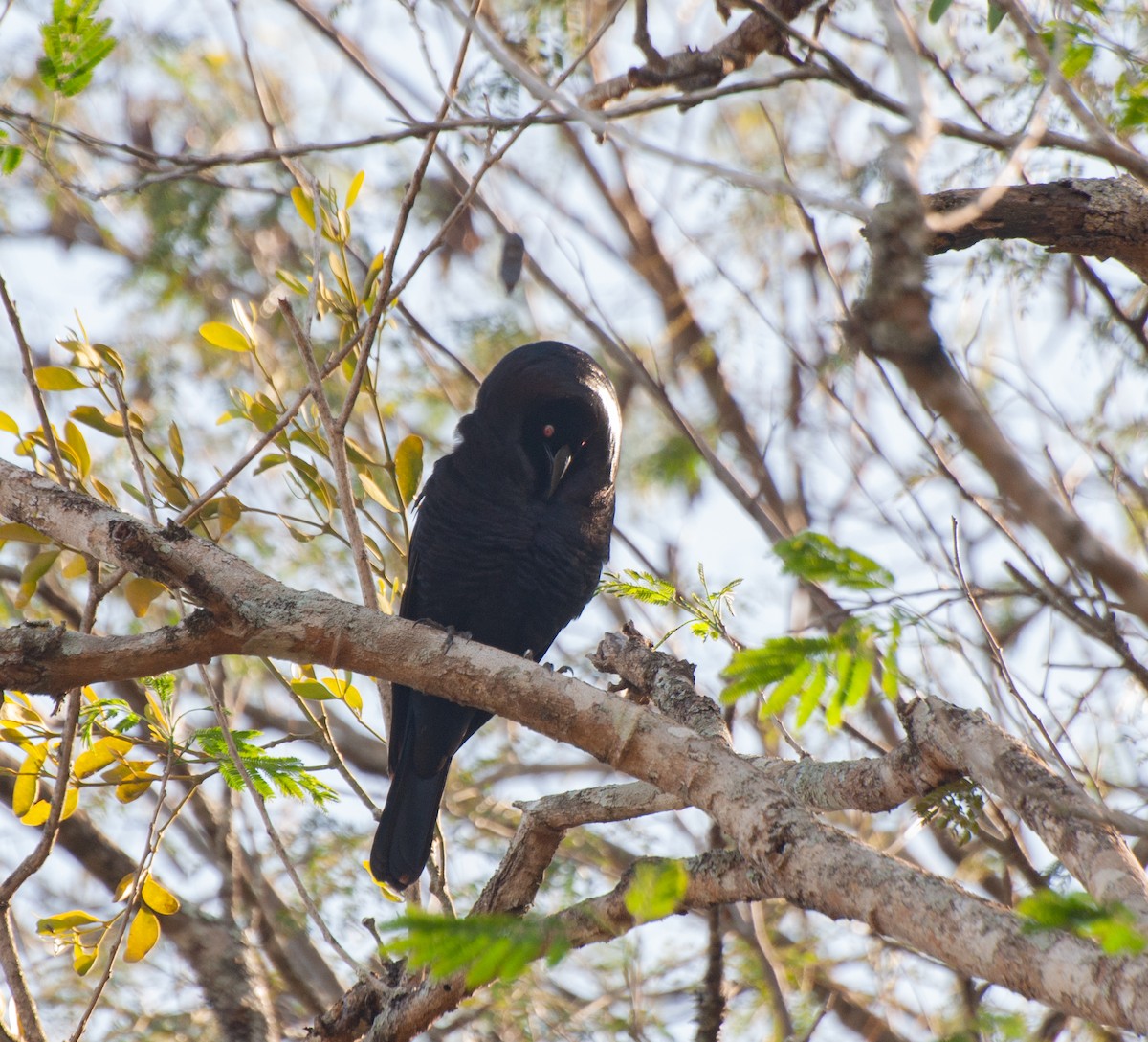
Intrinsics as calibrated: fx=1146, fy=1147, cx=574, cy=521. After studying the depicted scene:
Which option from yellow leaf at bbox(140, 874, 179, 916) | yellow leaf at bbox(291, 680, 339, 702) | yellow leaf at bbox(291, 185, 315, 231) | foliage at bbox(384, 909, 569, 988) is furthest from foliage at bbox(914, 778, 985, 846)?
yellow leaf at bbox(291, 185, 315, 231)

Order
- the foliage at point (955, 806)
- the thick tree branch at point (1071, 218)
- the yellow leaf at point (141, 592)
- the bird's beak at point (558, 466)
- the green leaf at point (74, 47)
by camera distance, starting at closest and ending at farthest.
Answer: the foliage at point (955, 806)
the thick tree branch at point (1071, 218)
the green leaf at point (74, 47)
the yellow leaf at point (141, 592)
the bird's beak at point (558, 466)

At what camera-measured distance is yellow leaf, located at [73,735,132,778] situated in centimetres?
292

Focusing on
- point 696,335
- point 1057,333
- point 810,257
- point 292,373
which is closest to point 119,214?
point 292,373

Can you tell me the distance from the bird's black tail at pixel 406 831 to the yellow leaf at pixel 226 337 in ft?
5.03

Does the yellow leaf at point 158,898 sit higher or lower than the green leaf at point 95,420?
lower

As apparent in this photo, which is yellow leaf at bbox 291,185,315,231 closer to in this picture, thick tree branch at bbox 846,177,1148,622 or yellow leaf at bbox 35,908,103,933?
yellow leaf at bbox 35,908,103,933

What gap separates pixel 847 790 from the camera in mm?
2355

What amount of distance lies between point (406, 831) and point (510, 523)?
1.13 m

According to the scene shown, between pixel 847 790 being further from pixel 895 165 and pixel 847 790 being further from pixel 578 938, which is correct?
pixel 895 165

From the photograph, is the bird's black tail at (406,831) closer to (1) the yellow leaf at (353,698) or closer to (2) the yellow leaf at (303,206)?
(1) the yellow leaf at (353,698)

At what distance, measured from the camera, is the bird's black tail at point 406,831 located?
12.3 ft

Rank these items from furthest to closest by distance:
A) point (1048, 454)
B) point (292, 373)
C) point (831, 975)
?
point (292, 373), point (831, 975), point (1048, 454)

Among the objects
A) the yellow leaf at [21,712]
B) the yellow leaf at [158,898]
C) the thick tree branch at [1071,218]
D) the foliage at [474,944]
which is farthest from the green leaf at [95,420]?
the thick tree branch at [1071,218]

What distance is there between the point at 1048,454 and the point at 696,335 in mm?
4048
